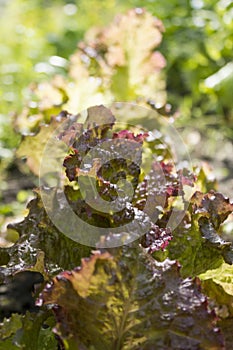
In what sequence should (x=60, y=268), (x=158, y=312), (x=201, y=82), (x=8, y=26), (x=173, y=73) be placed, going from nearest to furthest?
(x=158, y=312)
(x=60, y=268)
(x=201, y=82)
(x=173, y=73)
(x=8, y=26)

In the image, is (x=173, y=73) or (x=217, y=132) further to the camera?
(x=173, y=73)

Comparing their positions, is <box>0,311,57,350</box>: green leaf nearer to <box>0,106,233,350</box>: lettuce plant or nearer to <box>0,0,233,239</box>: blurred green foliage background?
<box>0,106,233,350</box>: lettuce plant

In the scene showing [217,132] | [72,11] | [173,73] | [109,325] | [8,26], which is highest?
[72,11]

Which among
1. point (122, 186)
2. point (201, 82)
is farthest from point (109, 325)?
point (201, 82)

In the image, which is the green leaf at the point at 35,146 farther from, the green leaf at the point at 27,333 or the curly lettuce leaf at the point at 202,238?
the green leaf at the point at 27,333

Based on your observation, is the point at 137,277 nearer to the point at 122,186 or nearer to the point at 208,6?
the point at 122,186

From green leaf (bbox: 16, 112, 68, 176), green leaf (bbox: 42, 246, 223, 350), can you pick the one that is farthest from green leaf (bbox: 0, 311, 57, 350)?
green leaf (bbox: 16, 112, 68, 176)

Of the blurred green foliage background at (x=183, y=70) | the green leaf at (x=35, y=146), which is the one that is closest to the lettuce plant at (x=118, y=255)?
the green leaf at (x=35, y=146)

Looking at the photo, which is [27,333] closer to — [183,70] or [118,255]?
[118,255]
